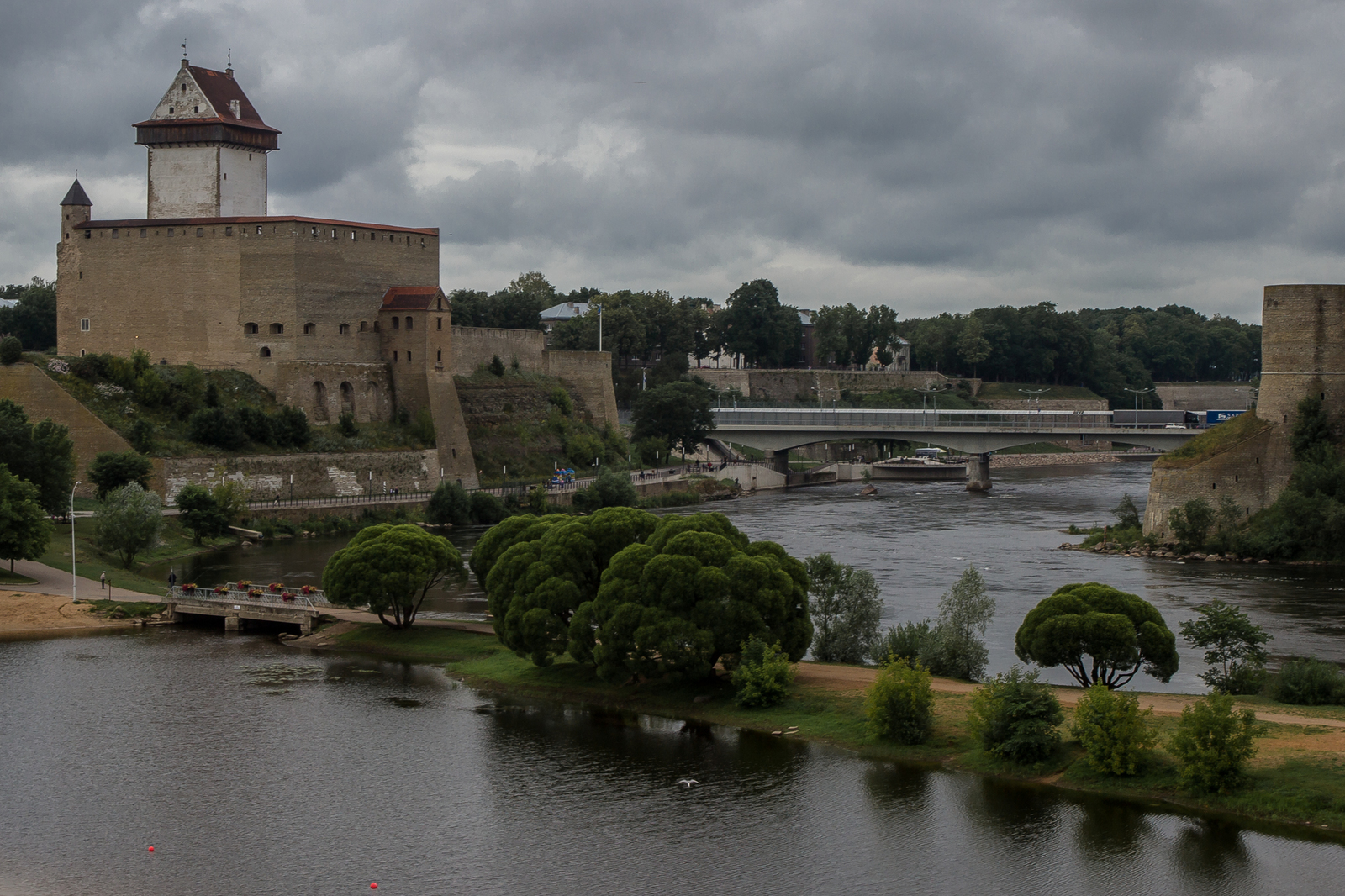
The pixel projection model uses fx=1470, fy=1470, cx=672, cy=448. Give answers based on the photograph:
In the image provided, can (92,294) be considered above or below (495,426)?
above

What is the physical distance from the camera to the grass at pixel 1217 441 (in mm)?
50125

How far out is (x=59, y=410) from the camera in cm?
5219

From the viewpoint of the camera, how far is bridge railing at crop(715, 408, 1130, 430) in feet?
249

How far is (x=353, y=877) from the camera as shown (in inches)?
728

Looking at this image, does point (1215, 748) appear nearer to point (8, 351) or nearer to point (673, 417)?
point (8, 351)

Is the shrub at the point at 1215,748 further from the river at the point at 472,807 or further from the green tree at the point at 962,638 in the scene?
the green tree at the point at 962,638

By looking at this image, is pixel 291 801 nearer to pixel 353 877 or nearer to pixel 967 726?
pixel 353 877

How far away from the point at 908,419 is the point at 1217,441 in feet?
92.1

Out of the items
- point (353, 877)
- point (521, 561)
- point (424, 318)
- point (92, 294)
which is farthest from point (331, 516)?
Answer: point (353, 877)

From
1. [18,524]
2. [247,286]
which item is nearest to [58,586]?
[18,524]

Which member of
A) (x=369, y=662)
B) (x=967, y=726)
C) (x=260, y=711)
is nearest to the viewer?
(x=967, y=726)

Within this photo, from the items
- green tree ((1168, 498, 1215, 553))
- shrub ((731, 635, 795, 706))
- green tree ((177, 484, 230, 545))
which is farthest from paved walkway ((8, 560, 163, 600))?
green tree ((1168, 498, 1215, 553))

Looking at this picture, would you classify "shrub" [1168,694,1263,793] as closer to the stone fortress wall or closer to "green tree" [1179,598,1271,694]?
"green tree" [1179,598,1271,694]

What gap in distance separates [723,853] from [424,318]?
4628 cm
